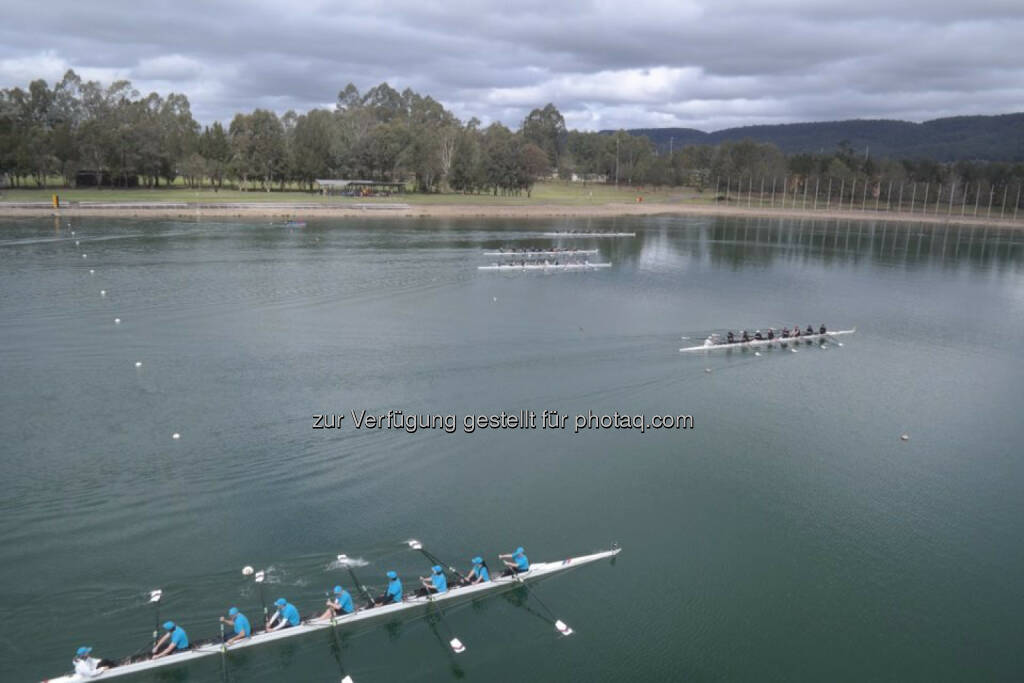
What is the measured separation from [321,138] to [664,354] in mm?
69673

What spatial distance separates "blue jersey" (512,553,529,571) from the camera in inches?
504

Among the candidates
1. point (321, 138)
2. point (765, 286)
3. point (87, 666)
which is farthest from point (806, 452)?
point (321, 138)

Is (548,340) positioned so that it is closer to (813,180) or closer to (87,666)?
(87,666)

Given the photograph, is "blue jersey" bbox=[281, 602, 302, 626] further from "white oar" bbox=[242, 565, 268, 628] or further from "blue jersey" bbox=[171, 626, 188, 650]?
"blue jersey" bbox=[171, 626, 188, 650]

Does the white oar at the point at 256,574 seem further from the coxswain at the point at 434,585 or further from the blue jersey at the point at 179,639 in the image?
the coxswain at the point at 434,585

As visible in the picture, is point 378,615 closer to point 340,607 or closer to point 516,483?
point 340,607

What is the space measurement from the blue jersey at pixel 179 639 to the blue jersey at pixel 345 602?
7.46 ft

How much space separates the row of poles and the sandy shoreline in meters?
3.75

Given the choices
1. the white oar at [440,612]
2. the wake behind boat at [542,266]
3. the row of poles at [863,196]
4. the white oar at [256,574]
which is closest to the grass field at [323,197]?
the row of poles at [863,196]

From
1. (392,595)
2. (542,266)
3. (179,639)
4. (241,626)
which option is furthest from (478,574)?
(542,266)

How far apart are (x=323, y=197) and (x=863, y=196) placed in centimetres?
6990

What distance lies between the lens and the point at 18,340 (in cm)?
2402

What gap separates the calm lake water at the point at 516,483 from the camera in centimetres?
1171

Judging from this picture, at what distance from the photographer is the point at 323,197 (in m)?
79.2
